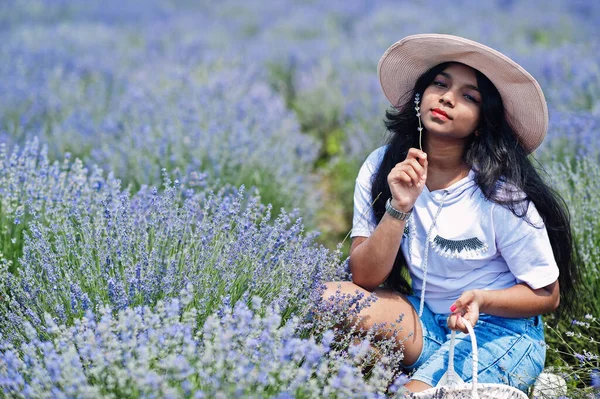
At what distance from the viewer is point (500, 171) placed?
224 cm

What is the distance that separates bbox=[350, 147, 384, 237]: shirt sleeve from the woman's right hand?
243 mm

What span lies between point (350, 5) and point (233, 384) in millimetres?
10387

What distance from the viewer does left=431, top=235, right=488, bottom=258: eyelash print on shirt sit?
223cm

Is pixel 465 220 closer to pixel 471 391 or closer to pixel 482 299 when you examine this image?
pixel 482 299

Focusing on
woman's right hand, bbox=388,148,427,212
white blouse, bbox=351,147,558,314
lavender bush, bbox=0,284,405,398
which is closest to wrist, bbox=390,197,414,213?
woman's right hand, bbox=388,148,427,212

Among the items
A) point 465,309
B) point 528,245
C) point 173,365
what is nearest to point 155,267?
point 173,365

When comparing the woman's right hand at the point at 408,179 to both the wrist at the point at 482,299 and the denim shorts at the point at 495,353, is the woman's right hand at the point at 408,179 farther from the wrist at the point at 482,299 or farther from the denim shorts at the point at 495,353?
the denim shorts at the point at 495,353

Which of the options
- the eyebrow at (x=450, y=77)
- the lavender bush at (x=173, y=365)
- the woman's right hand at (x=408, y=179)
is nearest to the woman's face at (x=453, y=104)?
the eyebrow at (x=450, y=77)

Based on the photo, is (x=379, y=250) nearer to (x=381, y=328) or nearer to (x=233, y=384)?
(x=381, y=328)

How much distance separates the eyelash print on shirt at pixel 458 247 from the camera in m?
2.23

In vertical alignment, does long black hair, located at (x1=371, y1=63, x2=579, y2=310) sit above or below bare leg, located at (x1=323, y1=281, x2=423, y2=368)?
above

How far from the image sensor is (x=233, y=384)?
4.99ft

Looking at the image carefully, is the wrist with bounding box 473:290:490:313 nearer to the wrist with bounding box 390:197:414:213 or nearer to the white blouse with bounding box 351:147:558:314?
the white blouse with bounding box 351:147:558:314

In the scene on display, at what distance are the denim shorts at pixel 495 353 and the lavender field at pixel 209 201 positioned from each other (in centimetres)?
8
